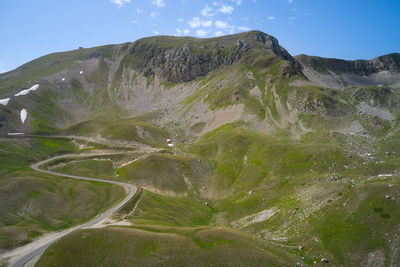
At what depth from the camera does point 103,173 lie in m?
108

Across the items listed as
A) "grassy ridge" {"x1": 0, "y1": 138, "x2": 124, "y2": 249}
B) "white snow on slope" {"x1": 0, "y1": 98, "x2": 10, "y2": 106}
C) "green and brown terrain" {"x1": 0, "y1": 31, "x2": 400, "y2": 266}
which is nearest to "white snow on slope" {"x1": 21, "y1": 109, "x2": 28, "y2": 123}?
"green and brown terrain" {"x1": 0, "y1": 31, "x2": 400, "y2": 266}

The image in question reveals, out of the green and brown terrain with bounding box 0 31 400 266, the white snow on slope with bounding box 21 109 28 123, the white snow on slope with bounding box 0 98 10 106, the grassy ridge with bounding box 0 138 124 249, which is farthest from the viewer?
the white snow on slope with bounding box 0 98 10 106

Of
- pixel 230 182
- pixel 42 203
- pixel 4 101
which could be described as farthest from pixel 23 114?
pixel 230 182

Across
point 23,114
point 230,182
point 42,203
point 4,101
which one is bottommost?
point 230,182

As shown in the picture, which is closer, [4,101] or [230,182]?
[230,182]

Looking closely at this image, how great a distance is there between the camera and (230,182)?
95.9 m

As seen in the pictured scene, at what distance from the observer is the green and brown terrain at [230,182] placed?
4234 cm

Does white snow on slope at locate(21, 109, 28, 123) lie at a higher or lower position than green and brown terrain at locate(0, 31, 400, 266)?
higher

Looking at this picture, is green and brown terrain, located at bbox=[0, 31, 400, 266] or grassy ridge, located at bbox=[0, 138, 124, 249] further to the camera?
grassy ridge, located at bbox=[0, 138, 124, 249]

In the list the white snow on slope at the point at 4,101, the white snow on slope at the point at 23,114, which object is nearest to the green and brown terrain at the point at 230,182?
the white snow on slope at the point at 4,101

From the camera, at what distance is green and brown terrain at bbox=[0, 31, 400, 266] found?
42344mm

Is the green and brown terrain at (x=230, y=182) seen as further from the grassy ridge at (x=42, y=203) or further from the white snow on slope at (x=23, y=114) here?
the white snow on slope at (x=23, y=114)

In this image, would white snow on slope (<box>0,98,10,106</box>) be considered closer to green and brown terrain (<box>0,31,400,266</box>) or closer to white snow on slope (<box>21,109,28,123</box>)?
green and brown terrain (<box>0,31,400,266</box>)

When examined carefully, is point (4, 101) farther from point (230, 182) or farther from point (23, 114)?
point (230, 182)
